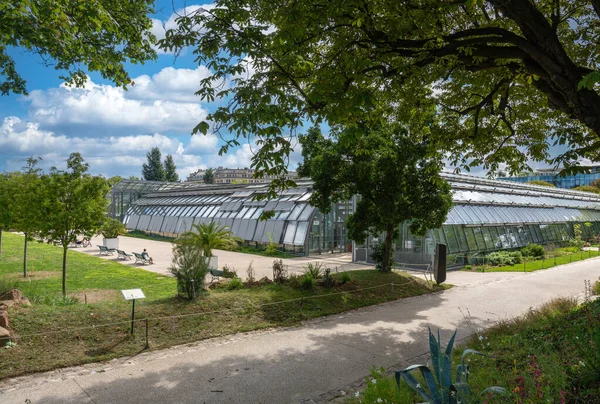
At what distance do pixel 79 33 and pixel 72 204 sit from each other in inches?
221

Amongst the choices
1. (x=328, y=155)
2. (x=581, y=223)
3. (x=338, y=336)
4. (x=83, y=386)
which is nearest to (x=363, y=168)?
(x=328, y=155)

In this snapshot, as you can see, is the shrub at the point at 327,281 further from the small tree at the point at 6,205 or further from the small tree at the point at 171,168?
the small tree at the point at 171,168

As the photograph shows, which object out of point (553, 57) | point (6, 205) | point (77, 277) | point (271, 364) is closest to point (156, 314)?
point (271, 364)

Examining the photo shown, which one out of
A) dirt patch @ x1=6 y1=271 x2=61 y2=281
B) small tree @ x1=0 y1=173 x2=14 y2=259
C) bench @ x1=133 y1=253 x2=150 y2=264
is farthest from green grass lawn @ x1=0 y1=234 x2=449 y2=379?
bench @ x1=133 y1=253 x2=150 y2=264

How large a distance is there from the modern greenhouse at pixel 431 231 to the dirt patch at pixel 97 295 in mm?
7107

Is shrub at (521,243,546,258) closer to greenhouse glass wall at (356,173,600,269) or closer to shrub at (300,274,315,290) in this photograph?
greenhouse glass wall at (356,173,600,269)

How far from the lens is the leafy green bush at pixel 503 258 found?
22.0 m

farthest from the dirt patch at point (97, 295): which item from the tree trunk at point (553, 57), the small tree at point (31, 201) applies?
the tree trunk at point (553, 57)

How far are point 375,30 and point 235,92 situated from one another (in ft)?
9.30

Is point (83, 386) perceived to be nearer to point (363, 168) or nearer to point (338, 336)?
point (338, 336)

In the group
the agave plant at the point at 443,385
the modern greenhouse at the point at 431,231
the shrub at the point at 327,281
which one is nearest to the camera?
the agave plant at the point at 443,385

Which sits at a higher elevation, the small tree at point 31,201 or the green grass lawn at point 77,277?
the small tree at point 31,201

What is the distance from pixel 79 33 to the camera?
9312 mm

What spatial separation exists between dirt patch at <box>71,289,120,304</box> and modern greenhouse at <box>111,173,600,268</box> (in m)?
7.11
